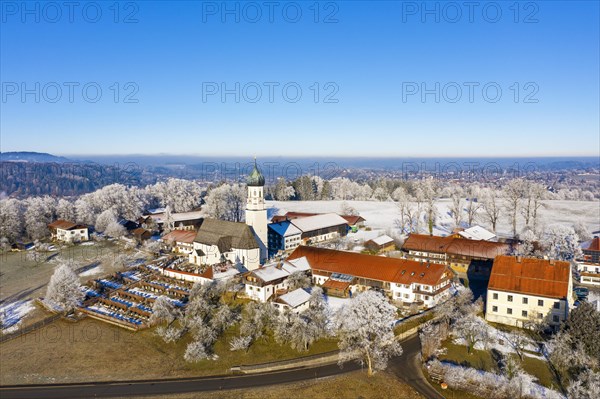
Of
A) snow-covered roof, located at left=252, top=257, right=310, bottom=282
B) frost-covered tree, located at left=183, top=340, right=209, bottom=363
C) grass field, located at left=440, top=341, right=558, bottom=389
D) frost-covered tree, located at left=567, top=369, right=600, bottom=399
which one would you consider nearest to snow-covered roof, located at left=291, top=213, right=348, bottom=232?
snow-covered roof, located at left=252, top=257, right=310, bottom=282

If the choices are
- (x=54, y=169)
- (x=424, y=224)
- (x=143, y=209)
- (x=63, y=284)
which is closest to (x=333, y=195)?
(x=424, y=224)

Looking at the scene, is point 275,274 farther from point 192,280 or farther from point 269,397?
point 269,397

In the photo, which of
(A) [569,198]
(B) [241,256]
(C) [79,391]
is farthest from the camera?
(A) [569,198]

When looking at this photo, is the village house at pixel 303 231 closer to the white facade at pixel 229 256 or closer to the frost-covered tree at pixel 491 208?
the white facade at pixel 229 256

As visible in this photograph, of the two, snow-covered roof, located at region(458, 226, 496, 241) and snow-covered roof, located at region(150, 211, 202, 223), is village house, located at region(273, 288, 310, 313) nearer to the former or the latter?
snow-covered roof, located at region(458, 226, 496, 241)

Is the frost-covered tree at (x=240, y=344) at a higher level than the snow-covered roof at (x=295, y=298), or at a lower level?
lower

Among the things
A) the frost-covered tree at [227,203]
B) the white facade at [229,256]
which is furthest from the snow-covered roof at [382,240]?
the frost-covered tree at [227,203]
